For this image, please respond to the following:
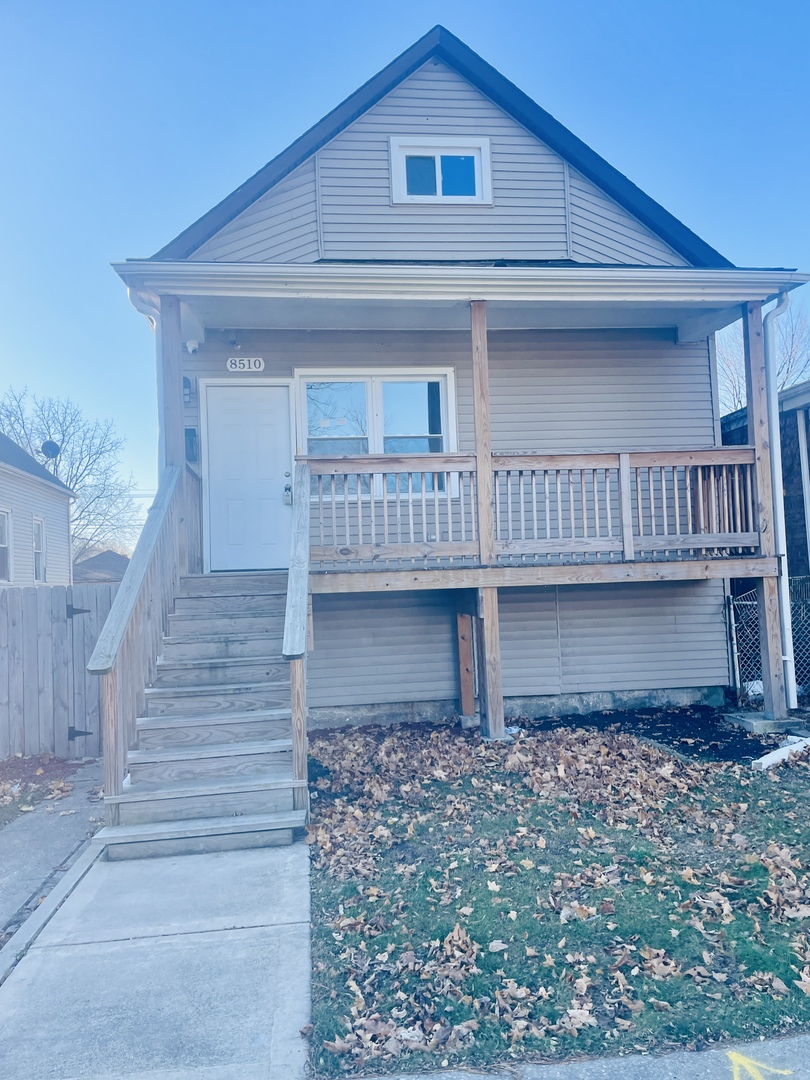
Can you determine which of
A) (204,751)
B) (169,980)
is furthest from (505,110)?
(169,980)

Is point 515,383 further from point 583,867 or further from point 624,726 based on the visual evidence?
point 583,867

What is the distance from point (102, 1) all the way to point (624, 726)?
1448 cm

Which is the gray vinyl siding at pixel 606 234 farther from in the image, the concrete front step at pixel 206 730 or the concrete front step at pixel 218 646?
the concrete front step at pixel 206 730

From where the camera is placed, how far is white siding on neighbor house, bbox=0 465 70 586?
17.0 m

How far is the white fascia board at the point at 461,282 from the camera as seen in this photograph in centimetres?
627

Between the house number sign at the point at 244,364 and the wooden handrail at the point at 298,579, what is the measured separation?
1961 millimetres

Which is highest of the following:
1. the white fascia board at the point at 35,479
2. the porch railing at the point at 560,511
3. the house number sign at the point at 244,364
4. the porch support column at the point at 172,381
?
the white fascia board at the point at 35,479

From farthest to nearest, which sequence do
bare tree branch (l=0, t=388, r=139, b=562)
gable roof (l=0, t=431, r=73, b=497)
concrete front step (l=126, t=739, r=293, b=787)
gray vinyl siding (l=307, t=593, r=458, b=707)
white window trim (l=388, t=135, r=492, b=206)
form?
bare tree branch (l=0, t=388, r=139, b=562) < gable roof (l=0, t=431, r=73, b=497) < white window trim (l=388, t=135, r=492, b=206) < gray vinyl siding (l=307, t=593, r=458, b=707) < concrete front step (l=126, t=739, r=293, b=787)

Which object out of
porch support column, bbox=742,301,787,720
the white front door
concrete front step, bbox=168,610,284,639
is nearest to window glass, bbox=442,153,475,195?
the white front door

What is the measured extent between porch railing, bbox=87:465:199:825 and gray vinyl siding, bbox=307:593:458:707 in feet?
6.55

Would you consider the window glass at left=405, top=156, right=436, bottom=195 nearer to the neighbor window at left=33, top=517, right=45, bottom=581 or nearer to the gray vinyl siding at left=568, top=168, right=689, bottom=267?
the gray vinyl siding at left=568, top=168, right=689, bottom=267

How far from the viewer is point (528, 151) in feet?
27.6

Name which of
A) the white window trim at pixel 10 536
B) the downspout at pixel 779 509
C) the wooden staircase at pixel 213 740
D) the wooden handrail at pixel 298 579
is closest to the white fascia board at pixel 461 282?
the downspout at pixel 779 509

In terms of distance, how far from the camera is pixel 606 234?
8.51 meters
